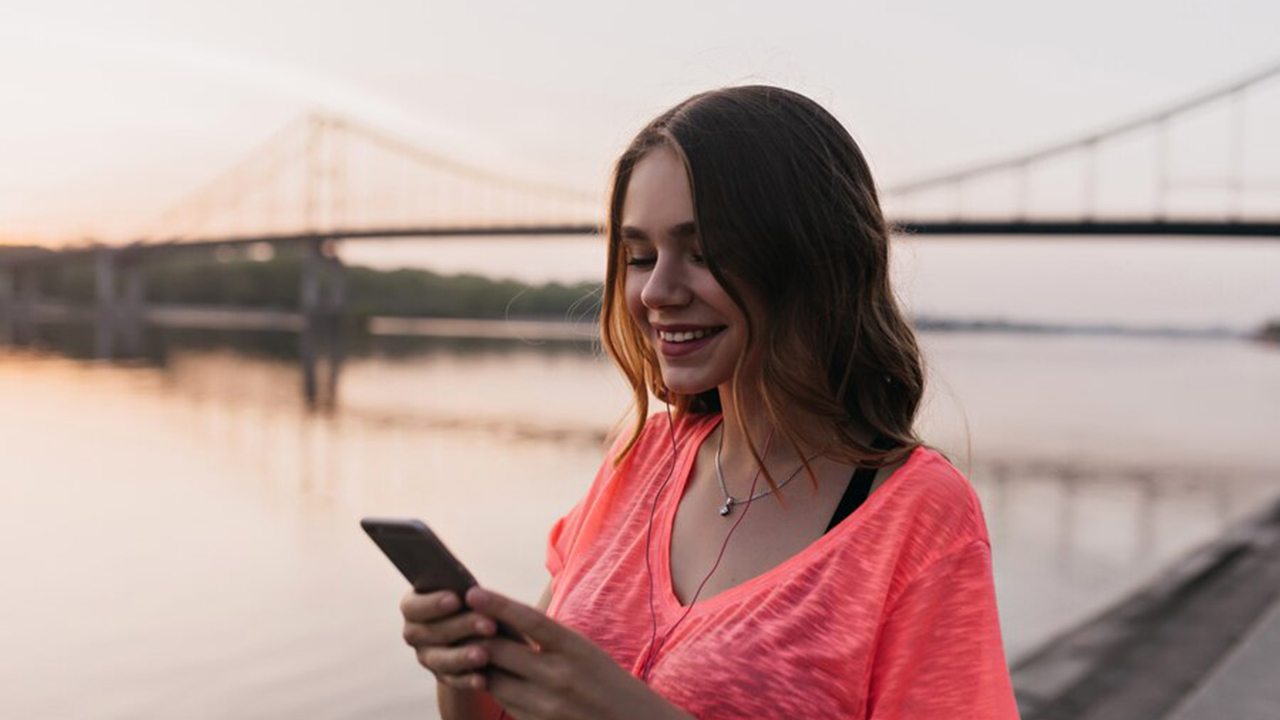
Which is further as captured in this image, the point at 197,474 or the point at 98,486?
the point at 197,474

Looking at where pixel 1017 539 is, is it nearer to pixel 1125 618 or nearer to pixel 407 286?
pixel 1125 618

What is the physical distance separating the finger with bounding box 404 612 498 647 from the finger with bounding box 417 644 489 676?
0.01 metres

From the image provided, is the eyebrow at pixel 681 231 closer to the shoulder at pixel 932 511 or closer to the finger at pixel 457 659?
the shoulder at pixel 932 511

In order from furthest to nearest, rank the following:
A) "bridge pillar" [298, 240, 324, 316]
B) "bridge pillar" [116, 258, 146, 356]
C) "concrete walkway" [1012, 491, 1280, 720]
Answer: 1. "bridge pillar" [116, 258, 146, 356]
2. "bridge pillar" [298, 240, 324, 316]
3. "concrete walkway" [1012, 491, 1280, 720]

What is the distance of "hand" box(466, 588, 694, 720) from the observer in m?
1.04

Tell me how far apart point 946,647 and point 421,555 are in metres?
0.55

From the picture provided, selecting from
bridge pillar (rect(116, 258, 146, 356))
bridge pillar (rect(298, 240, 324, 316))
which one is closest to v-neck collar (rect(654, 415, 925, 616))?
bridge pillar (rect(298, 240, 324, 316))

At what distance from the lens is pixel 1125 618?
236 inches

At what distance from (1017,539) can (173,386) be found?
16.1 meters

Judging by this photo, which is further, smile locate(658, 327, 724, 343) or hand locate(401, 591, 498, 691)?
smile locate(658, 327, 724, 343)

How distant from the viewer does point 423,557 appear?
1072 millimetres

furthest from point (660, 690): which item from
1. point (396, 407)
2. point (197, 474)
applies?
point (396, 407)

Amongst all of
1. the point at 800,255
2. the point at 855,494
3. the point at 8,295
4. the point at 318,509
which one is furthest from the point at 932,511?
the point at 8,295

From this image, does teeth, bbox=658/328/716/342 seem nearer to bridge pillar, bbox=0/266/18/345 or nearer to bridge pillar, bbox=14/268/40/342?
bridge pillar, bbox=0/266/18/345
